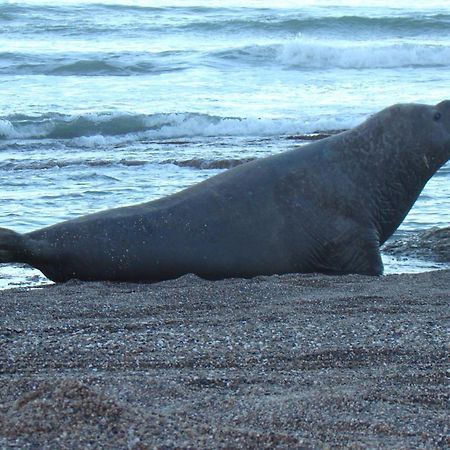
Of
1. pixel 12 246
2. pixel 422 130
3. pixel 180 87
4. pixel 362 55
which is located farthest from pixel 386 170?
pixel 362 55

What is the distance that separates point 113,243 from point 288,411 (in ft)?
12.2

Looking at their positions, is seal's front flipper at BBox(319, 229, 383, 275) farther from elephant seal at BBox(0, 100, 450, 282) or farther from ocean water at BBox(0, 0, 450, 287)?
ocean water at BBox(0, 0, 450, 287)

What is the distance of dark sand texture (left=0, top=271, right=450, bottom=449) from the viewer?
3.83 meters

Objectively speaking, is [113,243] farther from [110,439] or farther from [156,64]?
[156,64]

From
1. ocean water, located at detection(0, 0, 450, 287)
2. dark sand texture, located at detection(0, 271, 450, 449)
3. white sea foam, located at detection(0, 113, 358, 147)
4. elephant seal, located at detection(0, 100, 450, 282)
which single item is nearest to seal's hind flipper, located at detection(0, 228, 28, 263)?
elephant seal, located at detection(0, 100, 450, 282)

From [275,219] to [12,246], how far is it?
184cm

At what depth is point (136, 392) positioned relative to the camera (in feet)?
14.1

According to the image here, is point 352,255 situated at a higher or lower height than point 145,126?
higher

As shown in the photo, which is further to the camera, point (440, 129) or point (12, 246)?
point (440, 129)

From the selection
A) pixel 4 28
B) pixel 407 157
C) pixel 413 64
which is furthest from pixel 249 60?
pixel 407 157

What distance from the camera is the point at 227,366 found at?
4.82 metres

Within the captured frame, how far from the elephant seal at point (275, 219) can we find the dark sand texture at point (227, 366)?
1.76 ft

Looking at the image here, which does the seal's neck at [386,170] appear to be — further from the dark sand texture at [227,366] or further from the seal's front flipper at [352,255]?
the dark sand texture at [227,366]

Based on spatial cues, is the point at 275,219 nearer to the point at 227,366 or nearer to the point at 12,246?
the point at 12,246
